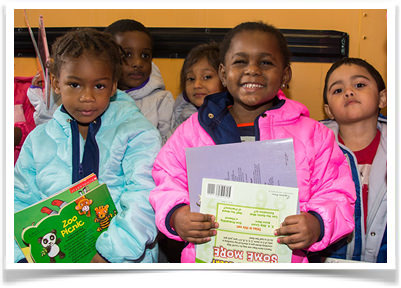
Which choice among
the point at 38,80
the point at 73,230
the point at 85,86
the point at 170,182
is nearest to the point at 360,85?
the point at 170,182

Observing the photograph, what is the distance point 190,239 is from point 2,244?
0.61 metres

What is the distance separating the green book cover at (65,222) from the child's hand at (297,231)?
697 millimetres

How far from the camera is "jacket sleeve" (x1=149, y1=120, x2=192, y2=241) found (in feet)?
4.24

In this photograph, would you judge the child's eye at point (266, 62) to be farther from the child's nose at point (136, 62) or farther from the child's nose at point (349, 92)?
the child's nose at point (136, 62)

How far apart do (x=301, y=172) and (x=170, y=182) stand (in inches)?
18.5

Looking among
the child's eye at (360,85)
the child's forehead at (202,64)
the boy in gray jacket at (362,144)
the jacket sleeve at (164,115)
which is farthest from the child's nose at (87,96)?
the child's eye at (360,85)

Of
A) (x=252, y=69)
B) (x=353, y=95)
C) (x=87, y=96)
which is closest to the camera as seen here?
(x=252, y=69)

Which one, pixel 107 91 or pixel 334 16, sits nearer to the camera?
pixel 107 91

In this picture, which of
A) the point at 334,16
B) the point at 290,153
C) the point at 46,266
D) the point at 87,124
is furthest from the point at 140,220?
the point at 334,16

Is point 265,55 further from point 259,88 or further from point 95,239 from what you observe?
point 95,239

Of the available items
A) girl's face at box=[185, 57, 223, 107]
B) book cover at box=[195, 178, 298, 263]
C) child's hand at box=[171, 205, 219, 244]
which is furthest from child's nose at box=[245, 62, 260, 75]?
girl's face at box=[185, 57, 223, 107]

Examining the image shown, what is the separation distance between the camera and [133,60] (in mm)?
2154

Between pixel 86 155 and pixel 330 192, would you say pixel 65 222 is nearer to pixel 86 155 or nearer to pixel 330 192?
pixel 86 155

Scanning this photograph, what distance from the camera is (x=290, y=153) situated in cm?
119
